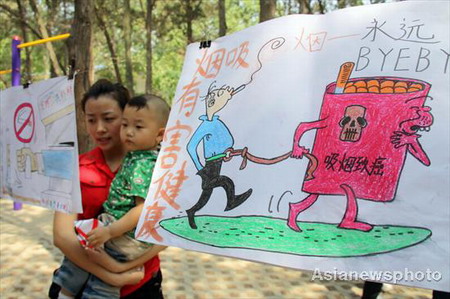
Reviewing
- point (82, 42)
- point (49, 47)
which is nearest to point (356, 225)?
point (82, 42)

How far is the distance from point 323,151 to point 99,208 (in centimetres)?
78

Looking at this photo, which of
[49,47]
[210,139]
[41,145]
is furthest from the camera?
[49,47]

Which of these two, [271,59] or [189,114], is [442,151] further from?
[189,114]

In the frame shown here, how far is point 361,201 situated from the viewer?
849mm

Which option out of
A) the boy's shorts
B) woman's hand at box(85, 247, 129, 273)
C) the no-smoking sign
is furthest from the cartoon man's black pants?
the no-smoking sign

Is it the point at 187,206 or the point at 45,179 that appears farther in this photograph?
the point at 45,179

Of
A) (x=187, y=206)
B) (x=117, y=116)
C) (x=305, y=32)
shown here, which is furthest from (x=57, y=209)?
(x=305, y=32)

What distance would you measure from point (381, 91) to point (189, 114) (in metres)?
0.52

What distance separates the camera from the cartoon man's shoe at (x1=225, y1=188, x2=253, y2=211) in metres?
0.98

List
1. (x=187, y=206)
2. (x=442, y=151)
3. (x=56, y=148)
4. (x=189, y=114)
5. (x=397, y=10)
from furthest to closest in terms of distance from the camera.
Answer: (x=56, y=148)
(x=189, y=114)
(x=187, y=206)
(x=397, y=10)
(x=442, y=151)

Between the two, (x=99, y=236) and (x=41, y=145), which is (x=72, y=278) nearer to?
(x=99, y=236)

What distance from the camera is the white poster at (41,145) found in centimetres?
140

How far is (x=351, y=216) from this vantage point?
2.78 feet

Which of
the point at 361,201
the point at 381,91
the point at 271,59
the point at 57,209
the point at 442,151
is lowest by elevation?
the point at 57,209
